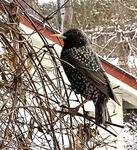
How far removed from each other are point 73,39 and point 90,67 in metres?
0.14

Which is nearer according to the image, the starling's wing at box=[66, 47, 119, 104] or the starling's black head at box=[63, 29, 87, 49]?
the starling's wing at box=[66, 47, 119, 104]

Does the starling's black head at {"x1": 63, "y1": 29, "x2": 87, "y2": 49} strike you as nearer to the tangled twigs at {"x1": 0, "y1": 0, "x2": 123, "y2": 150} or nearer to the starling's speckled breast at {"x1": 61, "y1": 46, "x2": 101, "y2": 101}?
the starling's speckled breast at {"x1": 61, "y1": 46, "x2": 101, "y2": 101}

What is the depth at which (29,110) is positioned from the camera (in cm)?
120

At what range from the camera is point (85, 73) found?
1514 mm

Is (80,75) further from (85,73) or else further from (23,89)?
(23,89)

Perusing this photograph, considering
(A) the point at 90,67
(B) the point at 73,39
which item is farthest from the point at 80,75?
(B) the point at 73,39

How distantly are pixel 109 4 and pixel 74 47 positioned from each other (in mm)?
7982

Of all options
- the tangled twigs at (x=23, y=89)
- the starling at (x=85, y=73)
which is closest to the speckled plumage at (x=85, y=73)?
the starling at (x=85, y=73)

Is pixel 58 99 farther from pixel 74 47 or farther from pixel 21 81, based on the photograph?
pixel 74 47

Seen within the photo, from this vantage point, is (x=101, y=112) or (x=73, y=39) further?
(x=73, y=39)

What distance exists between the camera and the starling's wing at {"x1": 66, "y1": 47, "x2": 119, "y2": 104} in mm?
1523

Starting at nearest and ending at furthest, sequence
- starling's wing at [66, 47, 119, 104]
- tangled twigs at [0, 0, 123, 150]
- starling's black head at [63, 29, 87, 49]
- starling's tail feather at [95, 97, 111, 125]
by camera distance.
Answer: tangled twigs at [0, 0, 123, 150]
starling's tail feather at [95, 97, 111, 125]
starling's wing at [66, 47, 119, 104]
starling's black head at [63, 29, 87, 49]

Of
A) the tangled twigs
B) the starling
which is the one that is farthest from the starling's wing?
the tangled twigs

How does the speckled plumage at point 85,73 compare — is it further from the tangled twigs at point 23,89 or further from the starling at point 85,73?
the tangled twigs at point 23,89
